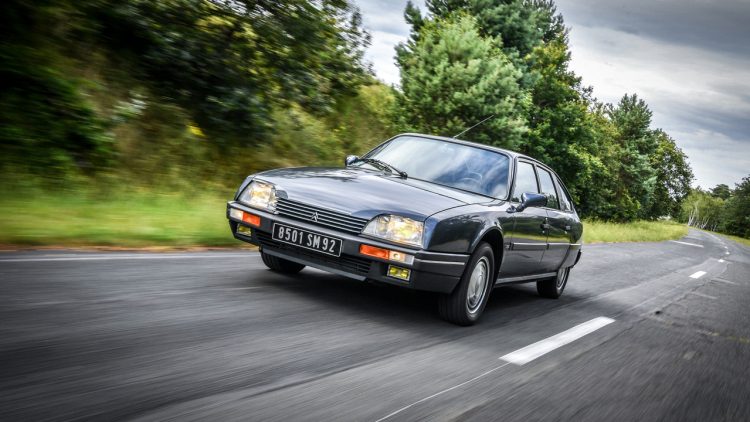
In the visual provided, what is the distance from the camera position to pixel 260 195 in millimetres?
4797

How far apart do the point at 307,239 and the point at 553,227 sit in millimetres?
3275

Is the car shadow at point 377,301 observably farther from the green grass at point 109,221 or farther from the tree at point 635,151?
the tree at point 635,151

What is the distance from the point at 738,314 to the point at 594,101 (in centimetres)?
4716

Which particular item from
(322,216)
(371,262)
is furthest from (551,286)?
(322,216)

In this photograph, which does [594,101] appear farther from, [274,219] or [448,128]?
[274,219]

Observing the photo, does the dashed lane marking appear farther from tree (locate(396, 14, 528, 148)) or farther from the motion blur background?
tree (locate(396, 14, 528, 148))

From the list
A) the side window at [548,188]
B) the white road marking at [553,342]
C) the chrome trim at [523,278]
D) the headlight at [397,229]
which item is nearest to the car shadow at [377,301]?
the chrome trim at [523,278]

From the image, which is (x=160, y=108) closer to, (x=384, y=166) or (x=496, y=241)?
(x=384, y=166)

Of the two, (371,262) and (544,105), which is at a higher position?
(544,105)

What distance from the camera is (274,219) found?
4.54 meters

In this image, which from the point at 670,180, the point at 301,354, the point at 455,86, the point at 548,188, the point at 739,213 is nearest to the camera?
the point at 301,354

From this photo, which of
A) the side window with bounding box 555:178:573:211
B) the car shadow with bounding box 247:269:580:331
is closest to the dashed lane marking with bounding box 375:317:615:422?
the car shadow with bounding box 247:269:580:331

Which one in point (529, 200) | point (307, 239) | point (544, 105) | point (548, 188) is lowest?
point (307, 239)

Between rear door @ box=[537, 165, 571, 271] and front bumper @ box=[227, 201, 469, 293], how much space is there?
2295mm
